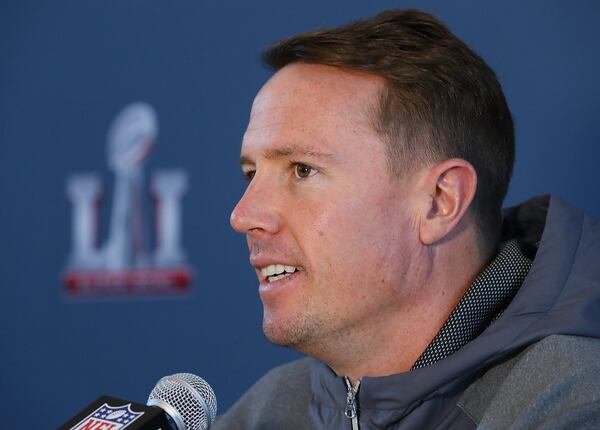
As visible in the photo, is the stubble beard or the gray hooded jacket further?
the stubble beard

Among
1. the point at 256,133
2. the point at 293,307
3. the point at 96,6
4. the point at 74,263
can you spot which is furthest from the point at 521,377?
the point at 96,6

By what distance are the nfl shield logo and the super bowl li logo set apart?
99 centimetres

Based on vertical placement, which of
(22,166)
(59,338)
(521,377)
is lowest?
(59,338)

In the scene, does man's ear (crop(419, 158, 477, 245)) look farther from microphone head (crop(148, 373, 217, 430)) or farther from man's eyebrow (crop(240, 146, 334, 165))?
microphone head (crop(148, 373, 217, 430))

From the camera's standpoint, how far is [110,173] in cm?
197

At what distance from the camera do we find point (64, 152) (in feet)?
6.54

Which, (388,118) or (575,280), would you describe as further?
(388,118)

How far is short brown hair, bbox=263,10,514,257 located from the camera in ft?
3.91

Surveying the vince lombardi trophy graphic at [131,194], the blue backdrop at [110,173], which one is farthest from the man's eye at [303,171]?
the vince lombardi trophy graphic at [131,194]

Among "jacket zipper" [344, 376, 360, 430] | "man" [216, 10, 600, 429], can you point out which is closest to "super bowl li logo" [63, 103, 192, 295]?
"man" [216, 10, 600, 429]

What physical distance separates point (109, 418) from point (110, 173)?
1129 millimetres

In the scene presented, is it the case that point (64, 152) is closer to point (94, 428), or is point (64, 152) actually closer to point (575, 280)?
point (94, 428)

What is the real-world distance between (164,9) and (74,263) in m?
0.65

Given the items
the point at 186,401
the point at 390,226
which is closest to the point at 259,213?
the point at 390,226
